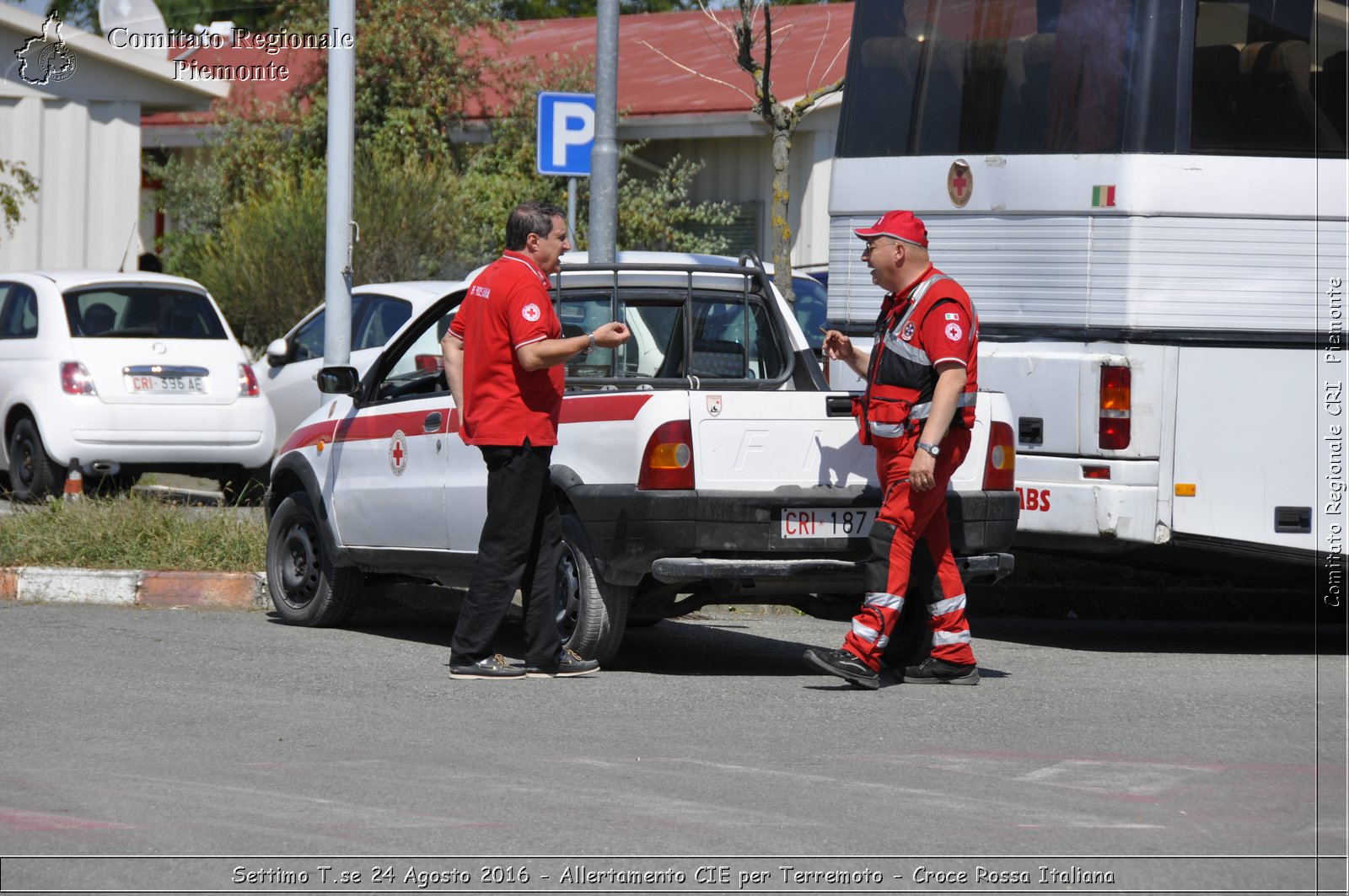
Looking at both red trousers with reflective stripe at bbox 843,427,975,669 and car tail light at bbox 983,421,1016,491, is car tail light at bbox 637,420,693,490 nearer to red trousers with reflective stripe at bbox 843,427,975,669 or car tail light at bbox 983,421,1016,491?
red trousers with reflective stripe at bbox 843,427,975,669

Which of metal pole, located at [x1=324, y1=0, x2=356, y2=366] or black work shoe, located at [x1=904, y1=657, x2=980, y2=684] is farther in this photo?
metal pole, located at [x1=324, y1=0, x2=356, y2=366]

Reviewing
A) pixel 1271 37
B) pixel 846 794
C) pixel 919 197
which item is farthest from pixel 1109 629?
pixel 846 794

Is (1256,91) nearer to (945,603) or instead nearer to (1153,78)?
(1153,78)

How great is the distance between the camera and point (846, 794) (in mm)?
5840

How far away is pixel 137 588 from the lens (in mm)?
10047

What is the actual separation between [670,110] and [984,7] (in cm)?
1301

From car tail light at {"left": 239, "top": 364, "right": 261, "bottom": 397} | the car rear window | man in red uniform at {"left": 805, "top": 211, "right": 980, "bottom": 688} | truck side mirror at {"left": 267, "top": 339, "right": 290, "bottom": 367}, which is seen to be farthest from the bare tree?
man in red uniform at {"left": 805, "top": 211, "right": 980, "bottom": 688}

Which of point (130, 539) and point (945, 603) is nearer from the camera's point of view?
point (945, 603)

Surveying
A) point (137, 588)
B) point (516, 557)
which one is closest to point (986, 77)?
point (516, 557)

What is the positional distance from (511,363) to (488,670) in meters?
1.29

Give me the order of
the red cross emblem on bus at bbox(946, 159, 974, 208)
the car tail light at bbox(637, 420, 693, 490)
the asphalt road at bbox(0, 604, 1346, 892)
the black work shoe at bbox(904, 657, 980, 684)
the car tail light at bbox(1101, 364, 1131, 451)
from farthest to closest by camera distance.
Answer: the red cross emblem on bus at bbox(946, 159, 974, 208)
the car tail light at bbox(1101, 364, 1131, 451)
the black work shoe at bbox(904, 657, 980, 684)
the car tail light at bbox(637, 420, 693, 490)
the asphalt road at bbox(0, 604, 1346, 892)

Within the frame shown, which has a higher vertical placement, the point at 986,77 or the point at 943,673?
the point at 986,77

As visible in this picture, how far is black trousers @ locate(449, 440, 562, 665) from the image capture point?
7797mm

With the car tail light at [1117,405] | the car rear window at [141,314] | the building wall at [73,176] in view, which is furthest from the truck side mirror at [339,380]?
the building wall at [73,176]
